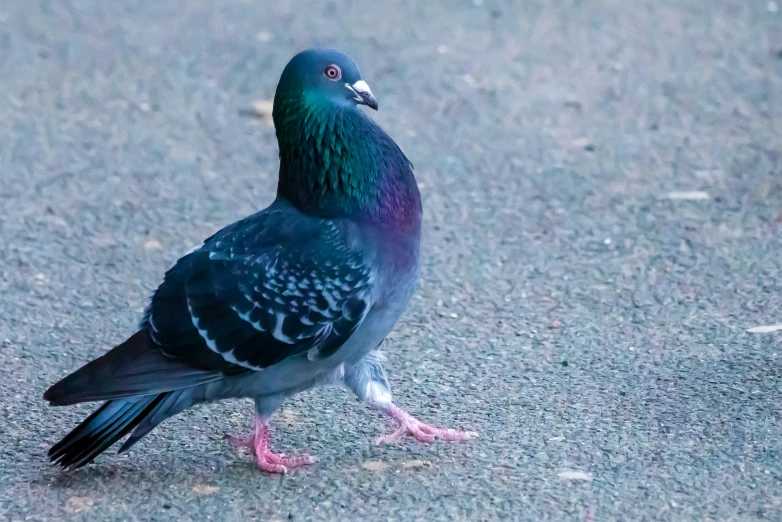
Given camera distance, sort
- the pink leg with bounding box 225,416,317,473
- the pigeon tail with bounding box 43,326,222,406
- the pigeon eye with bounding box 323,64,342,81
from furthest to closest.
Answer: the pigeon eye with bounding box 323,64,342,81 < the pink leg with bounding box 225,416,317,473 < the pigeon tail with bounding box 43,326,222,406

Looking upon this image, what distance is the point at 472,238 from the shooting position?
5.45 metres

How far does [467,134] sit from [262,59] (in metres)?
1.73

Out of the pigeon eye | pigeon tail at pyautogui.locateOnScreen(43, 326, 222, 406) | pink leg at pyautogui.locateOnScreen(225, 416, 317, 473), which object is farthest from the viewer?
the pigeon eye

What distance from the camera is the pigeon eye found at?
3.73m

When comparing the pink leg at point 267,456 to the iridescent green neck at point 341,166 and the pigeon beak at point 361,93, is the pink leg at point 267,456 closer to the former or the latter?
the iridescent green neck at point 341,166

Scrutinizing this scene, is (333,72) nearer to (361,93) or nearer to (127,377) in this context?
(361,93)

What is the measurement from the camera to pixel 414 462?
3664 millimetres

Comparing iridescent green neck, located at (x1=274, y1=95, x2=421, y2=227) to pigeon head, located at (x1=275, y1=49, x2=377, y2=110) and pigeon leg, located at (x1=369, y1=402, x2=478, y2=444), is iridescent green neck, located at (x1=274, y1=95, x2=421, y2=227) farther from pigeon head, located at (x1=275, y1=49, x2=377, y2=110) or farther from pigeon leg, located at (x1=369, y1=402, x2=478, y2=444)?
pigeon leg, located at (x1=369, y1=402, x2=478, y2=444)

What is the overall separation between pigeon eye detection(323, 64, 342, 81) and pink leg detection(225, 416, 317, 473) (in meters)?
1.15

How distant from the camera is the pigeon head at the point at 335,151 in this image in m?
3.66

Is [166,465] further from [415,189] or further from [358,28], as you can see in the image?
[358,28]

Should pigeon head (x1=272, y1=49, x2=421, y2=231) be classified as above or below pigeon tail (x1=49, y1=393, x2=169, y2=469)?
above

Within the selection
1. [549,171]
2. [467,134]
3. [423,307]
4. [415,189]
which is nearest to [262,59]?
[467,134]

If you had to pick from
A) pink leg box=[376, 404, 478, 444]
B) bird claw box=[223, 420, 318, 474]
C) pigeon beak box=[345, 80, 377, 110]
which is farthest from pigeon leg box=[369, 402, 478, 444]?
pigeon beak box=[345, 80, 377, 110]
